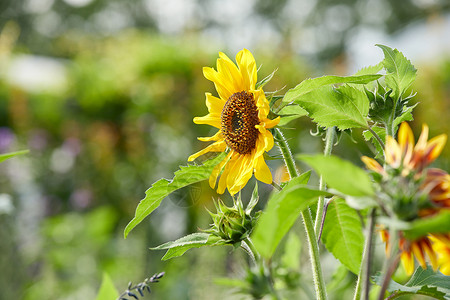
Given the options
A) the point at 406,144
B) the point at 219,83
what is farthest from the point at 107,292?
the point at 406,144

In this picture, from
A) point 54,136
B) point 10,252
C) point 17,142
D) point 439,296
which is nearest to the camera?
point 439,296

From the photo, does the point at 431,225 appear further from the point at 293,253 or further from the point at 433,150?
the point at 293,253

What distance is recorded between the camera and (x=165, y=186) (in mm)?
490

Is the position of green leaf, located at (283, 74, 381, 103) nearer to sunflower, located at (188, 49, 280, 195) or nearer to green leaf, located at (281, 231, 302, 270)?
sunflower, located at (188, 49, 280, 195)

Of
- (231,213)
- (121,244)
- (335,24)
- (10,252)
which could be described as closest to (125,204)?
(121,244)

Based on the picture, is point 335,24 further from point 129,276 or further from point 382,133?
point 382,133

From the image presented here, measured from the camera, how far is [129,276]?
2.50 m

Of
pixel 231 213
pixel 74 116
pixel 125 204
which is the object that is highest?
pixel 231 213

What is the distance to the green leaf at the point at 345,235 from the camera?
515mm

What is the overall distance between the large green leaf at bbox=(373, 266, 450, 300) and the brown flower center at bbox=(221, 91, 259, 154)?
19cm

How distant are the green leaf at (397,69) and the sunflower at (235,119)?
0.13m

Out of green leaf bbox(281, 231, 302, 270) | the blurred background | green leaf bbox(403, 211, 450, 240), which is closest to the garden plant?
green leaf bbox(403, 211, 450, 240)

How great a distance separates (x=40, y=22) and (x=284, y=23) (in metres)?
5.95

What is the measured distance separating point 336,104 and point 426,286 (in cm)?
17
